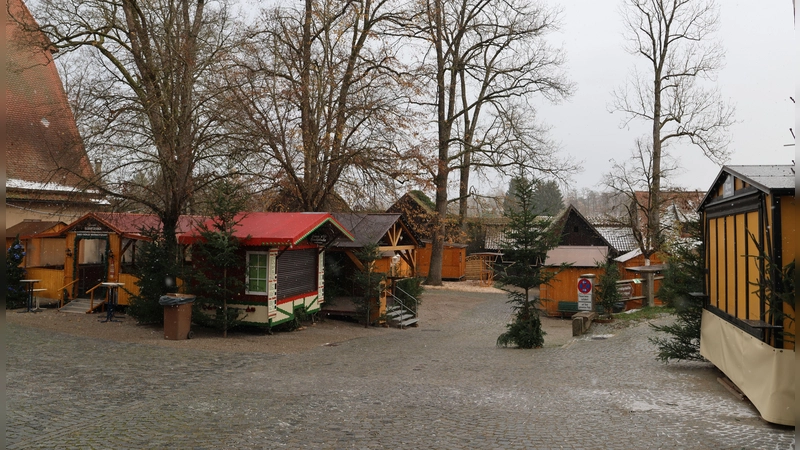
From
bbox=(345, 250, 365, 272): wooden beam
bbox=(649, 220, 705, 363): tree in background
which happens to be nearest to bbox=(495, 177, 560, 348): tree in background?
bbox=(649, 220, 705, 363): tree in background

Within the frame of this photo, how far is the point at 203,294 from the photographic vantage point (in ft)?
A: 54.3

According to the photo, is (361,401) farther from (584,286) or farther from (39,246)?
(39,246)

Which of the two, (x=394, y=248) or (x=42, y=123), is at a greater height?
(x=42, y=123)

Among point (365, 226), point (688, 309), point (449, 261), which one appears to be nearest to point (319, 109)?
point (365, 226)

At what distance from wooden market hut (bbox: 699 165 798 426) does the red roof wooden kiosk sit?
389 inches

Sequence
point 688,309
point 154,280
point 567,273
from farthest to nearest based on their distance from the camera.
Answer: point 567,273
point 154,280
point 688,309

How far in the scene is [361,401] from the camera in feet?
29.9

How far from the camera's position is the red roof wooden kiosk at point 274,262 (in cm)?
1635

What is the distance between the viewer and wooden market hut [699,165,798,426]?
25.6ft

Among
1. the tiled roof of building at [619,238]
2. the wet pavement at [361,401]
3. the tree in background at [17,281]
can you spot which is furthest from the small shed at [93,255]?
the tiled roof of building at [619,238]

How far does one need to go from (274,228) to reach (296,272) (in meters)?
2.04

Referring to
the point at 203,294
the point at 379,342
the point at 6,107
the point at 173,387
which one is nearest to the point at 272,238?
the point at 203,294

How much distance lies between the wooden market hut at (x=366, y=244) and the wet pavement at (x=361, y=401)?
6.66m

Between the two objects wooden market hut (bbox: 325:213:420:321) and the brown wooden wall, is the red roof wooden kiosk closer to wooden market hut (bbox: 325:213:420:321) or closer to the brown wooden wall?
wooden market hut (bbox: 325:213:420:321)
